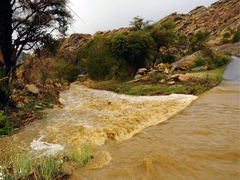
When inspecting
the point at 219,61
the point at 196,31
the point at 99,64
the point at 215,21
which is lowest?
the point at 219,61

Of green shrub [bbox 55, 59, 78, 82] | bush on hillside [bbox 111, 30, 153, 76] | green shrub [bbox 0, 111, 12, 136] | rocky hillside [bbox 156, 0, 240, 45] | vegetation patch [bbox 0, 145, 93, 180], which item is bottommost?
green shrub [bbox 0, 111, 12, 136]

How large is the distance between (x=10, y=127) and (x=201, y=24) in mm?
69681

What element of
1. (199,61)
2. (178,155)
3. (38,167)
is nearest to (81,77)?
(199,61)

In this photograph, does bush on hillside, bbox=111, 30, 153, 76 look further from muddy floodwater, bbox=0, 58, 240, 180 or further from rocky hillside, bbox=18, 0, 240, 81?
muddy floodwater, bbox=0, 58, 240, 180

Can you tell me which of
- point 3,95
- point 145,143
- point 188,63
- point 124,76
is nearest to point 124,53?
point 124,76

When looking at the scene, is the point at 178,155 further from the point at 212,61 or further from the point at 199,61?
the point at 212,61

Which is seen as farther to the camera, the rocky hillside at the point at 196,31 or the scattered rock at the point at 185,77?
the scattered rock at the point at 185,77

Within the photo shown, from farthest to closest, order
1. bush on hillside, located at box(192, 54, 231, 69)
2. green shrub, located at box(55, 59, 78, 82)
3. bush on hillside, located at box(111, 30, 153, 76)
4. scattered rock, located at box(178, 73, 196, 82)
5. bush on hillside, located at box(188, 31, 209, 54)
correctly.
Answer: green shrub, located at box(55, 59, 78, 82)
bush on hillside, located at box(188, 31, 209, 54)
bush on hillside, located at box(111, 30, 153, 76)
bush on hillside, located at box(192, 54, 231, 69)
scattered rock, located at box(178, 73, 196, 82)

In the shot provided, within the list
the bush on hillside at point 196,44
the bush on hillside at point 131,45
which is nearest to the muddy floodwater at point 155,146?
the bush on hillside at point 131,45

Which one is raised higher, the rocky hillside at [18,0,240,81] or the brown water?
the rocky hillside at [18,0,240,81]

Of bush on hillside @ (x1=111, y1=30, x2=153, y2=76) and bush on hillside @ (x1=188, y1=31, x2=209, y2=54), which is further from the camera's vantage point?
bush on hillside @ (x1=188, y1=31, x2=209, y2=54)

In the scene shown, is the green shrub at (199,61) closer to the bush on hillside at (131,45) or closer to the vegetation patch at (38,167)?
the bush on hillside at (131,45)

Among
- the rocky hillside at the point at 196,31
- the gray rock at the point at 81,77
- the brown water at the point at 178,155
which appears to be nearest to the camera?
the brown water at the point at 178,155

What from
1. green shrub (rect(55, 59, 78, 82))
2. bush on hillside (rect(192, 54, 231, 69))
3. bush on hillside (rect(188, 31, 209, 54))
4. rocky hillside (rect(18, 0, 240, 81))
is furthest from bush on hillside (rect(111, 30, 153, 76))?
green shrub (rect(55, 59, 78, 82))
